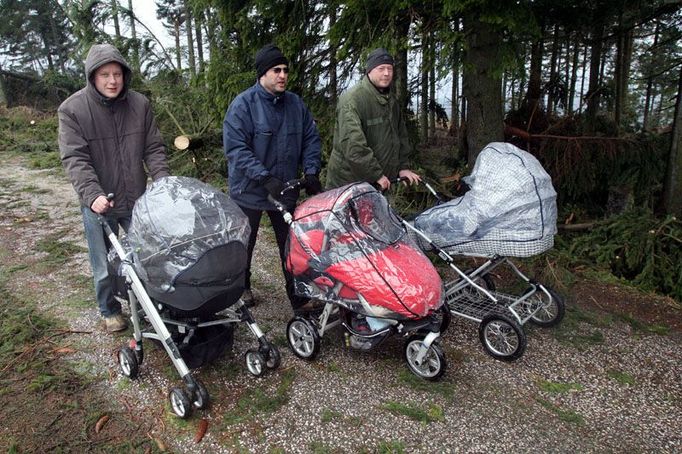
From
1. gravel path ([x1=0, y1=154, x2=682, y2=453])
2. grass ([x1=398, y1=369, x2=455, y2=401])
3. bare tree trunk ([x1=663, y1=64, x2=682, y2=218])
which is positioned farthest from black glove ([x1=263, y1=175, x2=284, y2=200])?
bare tree trunk ([x1=663, y1=64, x2=682, y2=218])

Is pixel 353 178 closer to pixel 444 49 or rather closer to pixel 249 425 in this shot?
pixel 444 49

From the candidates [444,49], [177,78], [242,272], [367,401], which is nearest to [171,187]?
[242,272]

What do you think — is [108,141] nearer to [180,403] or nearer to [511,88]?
[180,403]

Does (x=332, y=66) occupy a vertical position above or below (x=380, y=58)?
above

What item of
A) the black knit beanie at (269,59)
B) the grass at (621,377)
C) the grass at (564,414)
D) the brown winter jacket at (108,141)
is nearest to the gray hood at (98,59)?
the brown winter jacket at (108,141)

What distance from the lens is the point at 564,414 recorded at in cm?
309

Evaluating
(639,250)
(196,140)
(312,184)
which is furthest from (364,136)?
(196,140)

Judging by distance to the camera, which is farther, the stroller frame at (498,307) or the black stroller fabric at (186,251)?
the stroller frame at (498,307)

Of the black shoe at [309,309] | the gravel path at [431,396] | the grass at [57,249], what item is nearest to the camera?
the gravel path at [431,396]

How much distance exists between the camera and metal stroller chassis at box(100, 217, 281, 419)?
2.93 m

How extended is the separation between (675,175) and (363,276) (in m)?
4.98

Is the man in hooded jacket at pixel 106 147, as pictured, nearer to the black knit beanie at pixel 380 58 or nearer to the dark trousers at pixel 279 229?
the dark trousers at pixel 279 229

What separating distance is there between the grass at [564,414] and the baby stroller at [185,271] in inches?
73.8

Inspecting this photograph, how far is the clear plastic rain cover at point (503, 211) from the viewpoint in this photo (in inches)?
140
